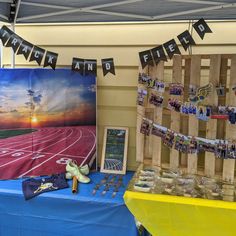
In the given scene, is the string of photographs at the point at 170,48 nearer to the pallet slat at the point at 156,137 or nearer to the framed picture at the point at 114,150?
the pallet slat at the point at 156,137

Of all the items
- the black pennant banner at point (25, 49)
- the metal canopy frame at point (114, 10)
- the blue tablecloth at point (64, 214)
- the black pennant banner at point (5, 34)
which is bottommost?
the blue tablecloth at point (64, 214)

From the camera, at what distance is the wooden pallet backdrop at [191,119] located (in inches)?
90.6

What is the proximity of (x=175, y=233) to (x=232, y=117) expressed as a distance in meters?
0.97

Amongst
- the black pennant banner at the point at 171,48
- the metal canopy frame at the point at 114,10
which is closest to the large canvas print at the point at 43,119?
the metal canopy frame at the point at 114,10

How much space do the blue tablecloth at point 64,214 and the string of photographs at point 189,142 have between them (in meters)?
0.56

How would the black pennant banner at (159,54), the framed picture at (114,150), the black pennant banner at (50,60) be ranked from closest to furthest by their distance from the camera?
the black pennant banner at (159,54), the black pennant banner at (50,60), the framed picture at (114,150)

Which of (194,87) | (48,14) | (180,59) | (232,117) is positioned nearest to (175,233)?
(232,117)

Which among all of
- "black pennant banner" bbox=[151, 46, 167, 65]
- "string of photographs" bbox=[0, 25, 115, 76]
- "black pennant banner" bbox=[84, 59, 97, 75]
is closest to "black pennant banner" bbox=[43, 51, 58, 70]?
"string of photographs" bbox=[0, 25, 115, 76]

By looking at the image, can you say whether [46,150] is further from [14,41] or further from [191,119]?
[191,119]

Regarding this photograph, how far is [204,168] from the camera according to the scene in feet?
7.97

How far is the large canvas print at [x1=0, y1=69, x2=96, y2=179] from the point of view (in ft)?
8.76

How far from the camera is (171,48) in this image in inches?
92.3

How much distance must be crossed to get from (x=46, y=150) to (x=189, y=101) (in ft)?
4.51

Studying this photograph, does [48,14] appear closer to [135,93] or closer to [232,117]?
[135,93]
